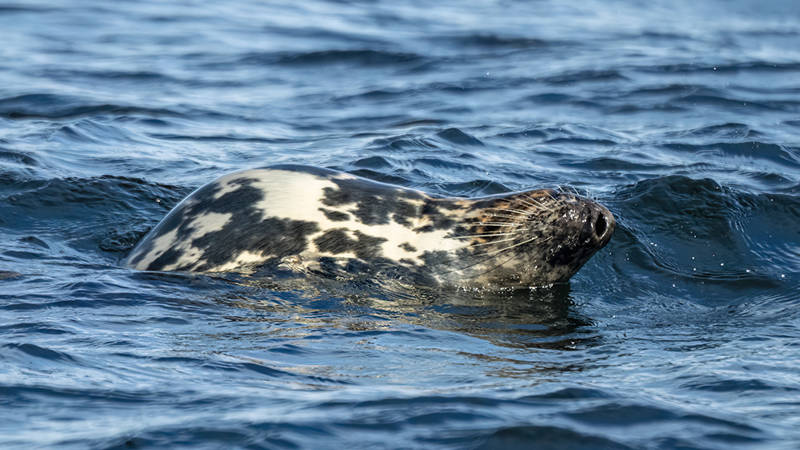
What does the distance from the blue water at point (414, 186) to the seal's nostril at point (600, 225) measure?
46cm

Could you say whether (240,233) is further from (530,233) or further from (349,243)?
(530,233)

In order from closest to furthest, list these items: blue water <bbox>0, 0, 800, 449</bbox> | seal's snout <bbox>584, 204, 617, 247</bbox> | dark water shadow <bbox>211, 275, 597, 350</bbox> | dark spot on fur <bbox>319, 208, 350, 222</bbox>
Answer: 1. blue water <bbox>0, 0, 800, 449</bbox>
2. dark water shadow <bbox>211, 275, 597, 350</bbox>
3. seal's snout <bbox>584, 204, 617, 247</bbox>
4. dark spot on fur <bbox>319, 208, 350, 222</bbox>

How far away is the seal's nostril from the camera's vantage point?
6.53 meters

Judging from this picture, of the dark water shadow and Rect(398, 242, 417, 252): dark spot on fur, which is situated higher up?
Rect(398, 242, 417, 252): dark spot on fur

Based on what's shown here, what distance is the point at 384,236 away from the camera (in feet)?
21.7

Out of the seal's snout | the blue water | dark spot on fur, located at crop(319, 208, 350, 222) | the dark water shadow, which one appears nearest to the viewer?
the blue water

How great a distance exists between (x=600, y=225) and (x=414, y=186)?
3.14 metres

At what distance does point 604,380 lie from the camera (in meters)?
4.95

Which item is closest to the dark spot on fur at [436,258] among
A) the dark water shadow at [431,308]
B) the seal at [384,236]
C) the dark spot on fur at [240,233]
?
the seal at [384,236]

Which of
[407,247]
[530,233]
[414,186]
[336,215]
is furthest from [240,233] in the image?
[414,186]

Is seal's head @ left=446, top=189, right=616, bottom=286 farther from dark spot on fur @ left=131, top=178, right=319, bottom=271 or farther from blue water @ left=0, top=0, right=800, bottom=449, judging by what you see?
dark spot on fur @ left=131, top=178, right=319, bottom=271

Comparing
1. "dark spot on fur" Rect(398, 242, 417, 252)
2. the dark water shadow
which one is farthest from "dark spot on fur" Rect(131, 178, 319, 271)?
"dark spot on fur" Rect(398, 242, 417, 252)

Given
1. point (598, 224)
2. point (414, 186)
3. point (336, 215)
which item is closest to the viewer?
point (598, 224)

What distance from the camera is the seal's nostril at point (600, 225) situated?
21.4ft
